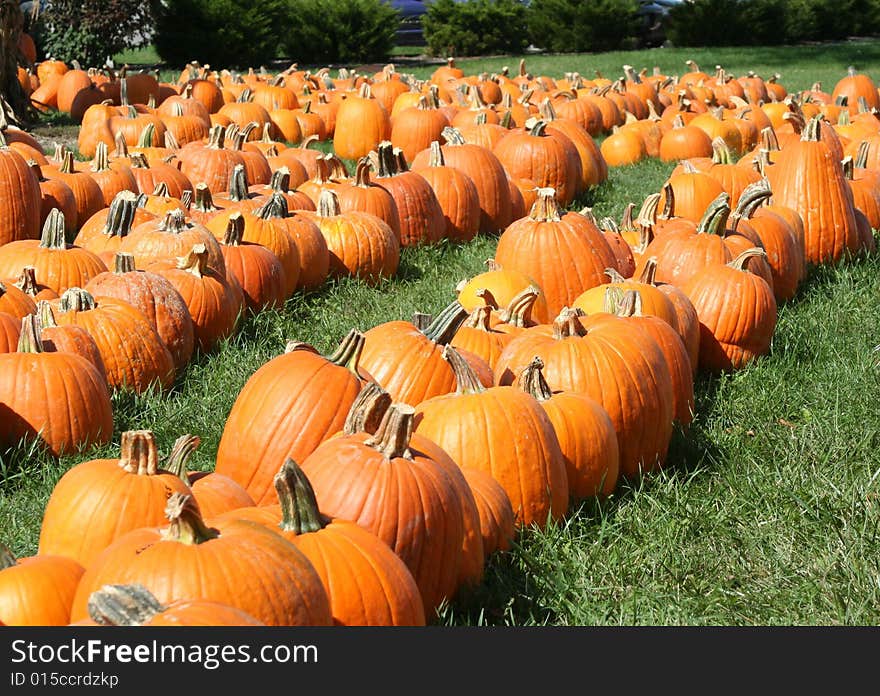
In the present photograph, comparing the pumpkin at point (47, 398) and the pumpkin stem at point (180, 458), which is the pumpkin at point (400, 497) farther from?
the pumpkin at point (47, 398)

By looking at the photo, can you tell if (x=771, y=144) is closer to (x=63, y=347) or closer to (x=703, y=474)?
(x=703, y=474)

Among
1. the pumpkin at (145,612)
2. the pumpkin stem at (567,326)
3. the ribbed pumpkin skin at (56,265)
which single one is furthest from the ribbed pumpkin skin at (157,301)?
the pumpkin at (145,612)

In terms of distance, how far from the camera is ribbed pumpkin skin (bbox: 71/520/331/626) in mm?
2248

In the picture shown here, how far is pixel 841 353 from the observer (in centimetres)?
529

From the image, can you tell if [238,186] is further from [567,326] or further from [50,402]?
[567,326]

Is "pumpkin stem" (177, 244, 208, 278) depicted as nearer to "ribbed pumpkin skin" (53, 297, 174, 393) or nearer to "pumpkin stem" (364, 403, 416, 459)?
"ribbed pumpkin skin" (53, 297, 174, 393)

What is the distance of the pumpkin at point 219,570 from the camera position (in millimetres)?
2250

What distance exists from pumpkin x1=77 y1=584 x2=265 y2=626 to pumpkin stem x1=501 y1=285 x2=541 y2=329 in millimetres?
2647

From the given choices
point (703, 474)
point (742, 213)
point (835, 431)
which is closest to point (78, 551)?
point (703, 474)

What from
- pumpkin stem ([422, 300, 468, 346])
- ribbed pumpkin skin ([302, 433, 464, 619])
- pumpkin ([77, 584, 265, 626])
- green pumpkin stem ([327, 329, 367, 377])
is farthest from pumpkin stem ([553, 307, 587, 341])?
pumpkin ([77, 584, 265, 626])

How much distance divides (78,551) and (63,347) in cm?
154

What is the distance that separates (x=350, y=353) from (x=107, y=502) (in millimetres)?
969

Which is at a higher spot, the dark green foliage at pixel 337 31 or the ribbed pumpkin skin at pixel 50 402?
the dark green foliage at pixel 337 31

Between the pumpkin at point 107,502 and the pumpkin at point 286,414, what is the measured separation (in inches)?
19.2
